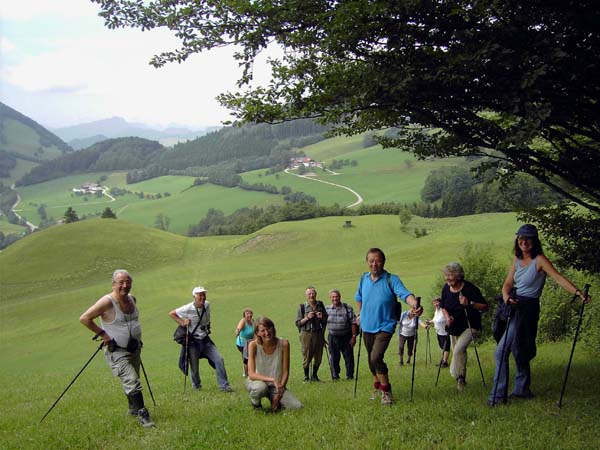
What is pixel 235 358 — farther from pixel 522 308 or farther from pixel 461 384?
pixel 522 308

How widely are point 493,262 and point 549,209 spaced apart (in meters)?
19.5

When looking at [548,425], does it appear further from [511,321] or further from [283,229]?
[283,229]

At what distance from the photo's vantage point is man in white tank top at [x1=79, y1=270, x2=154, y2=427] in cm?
749

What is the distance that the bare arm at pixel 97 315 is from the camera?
285 inches

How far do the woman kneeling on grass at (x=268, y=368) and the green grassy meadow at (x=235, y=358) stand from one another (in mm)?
328

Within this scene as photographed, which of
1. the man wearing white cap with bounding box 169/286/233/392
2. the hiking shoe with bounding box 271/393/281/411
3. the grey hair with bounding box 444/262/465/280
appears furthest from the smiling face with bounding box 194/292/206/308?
the grey hair with bounding box 444/262/465/280

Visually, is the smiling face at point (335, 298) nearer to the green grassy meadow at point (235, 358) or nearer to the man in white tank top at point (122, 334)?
the green grassy meadow at point (235, 358)

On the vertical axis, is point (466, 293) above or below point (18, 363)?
above

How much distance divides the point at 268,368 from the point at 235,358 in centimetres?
1725

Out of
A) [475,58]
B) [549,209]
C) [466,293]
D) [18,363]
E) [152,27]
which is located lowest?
[18,363]

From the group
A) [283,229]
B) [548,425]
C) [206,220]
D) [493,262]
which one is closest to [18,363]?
[493,262]

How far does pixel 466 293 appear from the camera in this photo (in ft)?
28.0

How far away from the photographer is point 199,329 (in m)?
10.7

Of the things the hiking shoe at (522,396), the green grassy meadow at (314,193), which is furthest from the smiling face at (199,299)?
the green grassy meadow at (314,193)
